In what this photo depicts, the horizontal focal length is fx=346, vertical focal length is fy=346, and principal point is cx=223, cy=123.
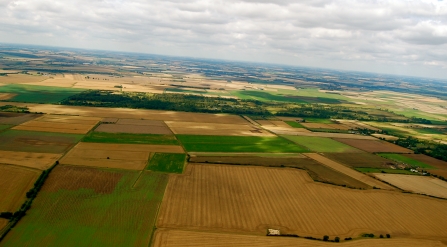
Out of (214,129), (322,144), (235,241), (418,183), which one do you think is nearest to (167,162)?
(235,241)

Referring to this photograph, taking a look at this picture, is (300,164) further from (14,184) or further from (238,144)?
(14,184)

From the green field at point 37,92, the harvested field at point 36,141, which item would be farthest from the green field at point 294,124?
the green field at point 37,92

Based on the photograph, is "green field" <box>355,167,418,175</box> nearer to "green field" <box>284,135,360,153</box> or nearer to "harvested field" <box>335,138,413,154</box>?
"green field" <box>284,135,360,153</box>

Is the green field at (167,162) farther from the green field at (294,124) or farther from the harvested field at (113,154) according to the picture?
the green field at (294,124)

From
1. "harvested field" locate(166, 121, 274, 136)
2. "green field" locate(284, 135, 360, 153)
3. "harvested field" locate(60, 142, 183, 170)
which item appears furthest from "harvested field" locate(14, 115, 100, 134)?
"green field" locate(284, 135, 360, 153)

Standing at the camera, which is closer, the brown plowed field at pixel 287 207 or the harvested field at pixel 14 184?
the brown plowed field at pixel 287 207

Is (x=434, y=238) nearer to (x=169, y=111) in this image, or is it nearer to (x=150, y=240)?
(x=150, y=240)
